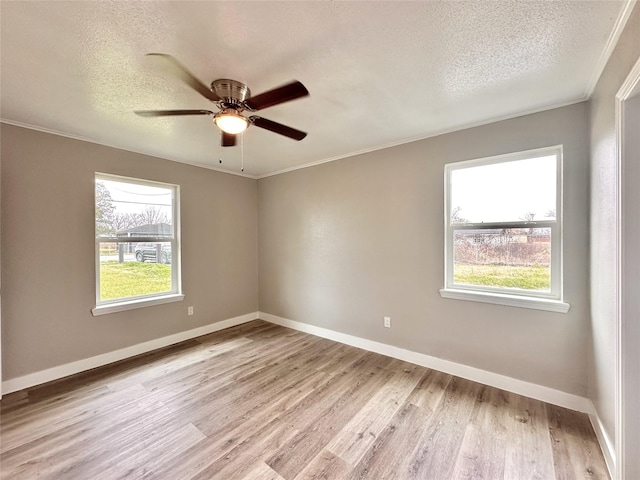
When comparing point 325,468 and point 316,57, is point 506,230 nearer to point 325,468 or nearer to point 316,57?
point 316,57

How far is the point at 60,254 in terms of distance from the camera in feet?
8.86

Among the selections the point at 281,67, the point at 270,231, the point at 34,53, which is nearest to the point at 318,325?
the point at 270,231

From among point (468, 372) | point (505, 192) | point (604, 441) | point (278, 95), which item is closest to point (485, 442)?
point (604, 441)

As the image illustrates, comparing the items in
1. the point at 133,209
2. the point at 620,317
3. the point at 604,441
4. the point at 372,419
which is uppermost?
the point at 133,209

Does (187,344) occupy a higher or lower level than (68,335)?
lower

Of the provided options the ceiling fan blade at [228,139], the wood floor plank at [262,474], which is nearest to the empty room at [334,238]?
the wood floor plank at [262,474]

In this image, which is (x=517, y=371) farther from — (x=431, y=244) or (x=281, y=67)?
(x=281, y=67)

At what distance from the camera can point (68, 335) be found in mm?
2746

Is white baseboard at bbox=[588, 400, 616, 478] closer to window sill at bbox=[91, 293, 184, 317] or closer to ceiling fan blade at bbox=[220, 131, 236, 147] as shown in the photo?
ceiling fan blade at bbox=[220, 131, 236, 147]

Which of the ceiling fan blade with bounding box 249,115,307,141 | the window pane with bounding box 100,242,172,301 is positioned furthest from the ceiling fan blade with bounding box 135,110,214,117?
the window pane with bounding box 100,242,172,301

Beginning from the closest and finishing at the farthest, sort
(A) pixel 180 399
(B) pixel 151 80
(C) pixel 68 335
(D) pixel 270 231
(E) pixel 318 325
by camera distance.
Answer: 1. (B) pixel 151 80
2. (A) pixel 180 399
3. (C) pixel 68 335
4. (E) pixel 318 325
5. (D) pixel 270 231

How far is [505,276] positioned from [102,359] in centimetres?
432

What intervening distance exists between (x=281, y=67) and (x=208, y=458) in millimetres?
2546

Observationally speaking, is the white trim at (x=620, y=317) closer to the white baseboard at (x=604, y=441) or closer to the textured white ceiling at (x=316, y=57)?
the white baseboard at (x=604, y=441)
